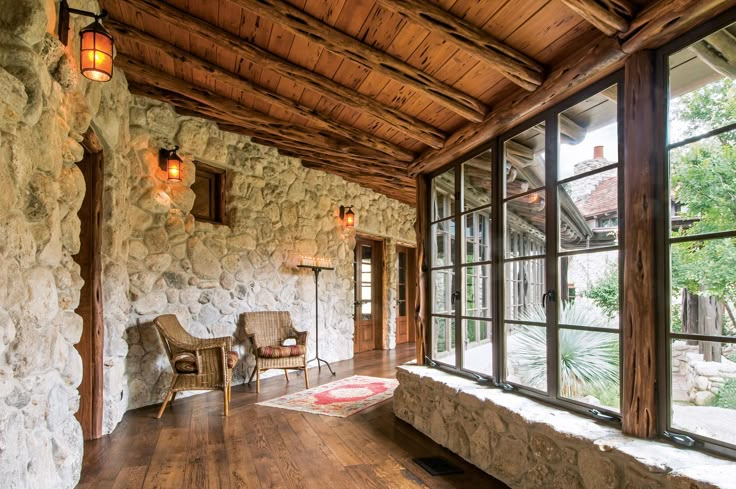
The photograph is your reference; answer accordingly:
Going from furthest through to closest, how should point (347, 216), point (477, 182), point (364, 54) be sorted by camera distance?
point (347, 216)
point (477, 182)
point (364, 54)

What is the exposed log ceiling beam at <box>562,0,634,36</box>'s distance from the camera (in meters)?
1.85

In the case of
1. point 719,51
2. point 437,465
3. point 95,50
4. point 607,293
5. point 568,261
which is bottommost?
point 437,465

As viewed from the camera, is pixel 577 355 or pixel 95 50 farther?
pixel 577 355

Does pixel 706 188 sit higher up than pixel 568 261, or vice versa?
pixel 706 188

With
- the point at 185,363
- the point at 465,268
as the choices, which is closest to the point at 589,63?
the point at 465,268

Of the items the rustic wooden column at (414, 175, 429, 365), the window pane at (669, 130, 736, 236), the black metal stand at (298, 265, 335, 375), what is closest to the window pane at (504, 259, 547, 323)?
the window pane at (669, 130, 736, 236)

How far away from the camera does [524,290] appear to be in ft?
9.00

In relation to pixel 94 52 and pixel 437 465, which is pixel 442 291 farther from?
pixel 94 52

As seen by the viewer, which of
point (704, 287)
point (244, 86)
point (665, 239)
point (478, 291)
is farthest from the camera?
point (244, 86)

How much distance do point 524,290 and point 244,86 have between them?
9.02ft

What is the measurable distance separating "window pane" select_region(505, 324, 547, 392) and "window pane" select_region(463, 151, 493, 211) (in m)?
0.96

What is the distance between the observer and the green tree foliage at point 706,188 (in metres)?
1.71

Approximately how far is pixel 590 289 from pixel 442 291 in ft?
5.13

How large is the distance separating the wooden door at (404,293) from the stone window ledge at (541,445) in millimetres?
4777
